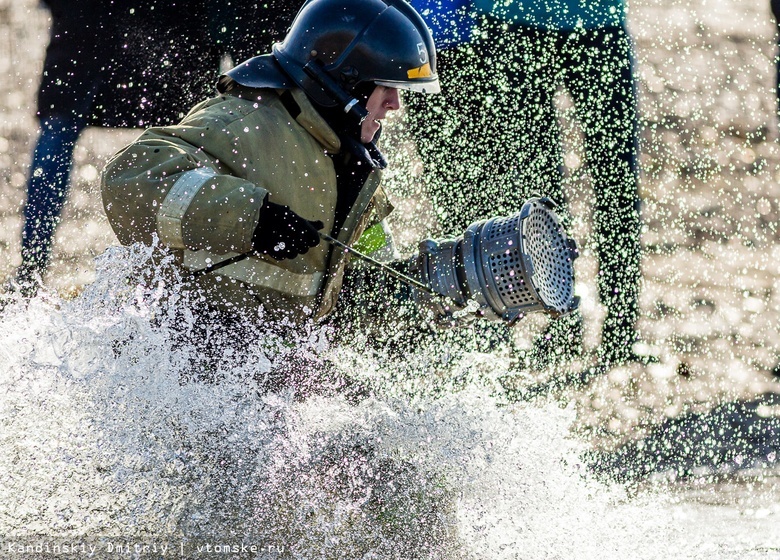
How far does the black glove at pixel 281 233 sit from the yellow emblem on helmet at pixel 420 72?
0.89 meters

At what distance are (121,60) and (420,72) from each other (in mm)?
3212

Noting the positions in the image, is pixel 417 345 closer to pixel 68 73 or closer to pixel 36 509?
pixel 36 509

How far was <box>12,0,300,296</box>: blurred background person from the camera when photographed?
5215mm

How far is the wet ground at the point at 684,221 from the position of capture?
5.42 meters

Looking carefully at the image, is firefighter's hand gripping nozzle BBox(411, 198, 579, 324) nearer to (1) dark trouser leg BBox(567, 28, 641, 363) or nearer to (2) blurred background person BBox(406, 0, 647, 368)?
(2) blurred background person BBox(406, 0, 647, 368)

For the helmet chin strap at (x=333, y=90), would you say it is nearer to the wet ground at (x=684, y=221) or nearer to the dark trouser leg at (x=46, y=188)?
the wet ground at (x=684, y=221)

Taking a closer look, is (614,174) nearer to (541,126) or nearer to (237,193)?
(541,126)

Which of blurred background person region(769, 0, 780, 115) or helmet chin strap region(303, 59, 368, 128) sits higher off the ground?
helmet chin strap region(303, 59, 368, 128)

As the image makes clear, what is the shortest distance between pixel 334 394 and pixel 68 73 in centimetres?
385

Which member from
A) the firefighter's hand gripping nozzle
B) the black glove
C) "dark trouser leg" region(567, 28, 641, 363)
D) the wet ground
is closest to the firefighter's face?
the firefighter's hand gripping nozzle

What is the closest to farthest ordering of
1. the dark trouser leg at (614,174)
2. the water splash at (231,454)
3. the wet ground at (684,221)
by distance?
the water splash at (231,454), the wet ground at (684,221), the dark trouser leg at (614,174)

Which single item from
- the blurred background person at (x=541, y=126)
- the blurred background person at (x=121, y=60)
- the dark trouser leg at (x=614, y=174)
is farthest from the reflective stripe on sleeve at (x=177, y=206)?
the dark trouser leg at (x=614, y=174)

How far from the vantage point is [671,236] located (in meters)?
5.96

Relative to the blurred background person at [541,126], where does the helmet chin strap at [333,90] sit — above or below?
above
